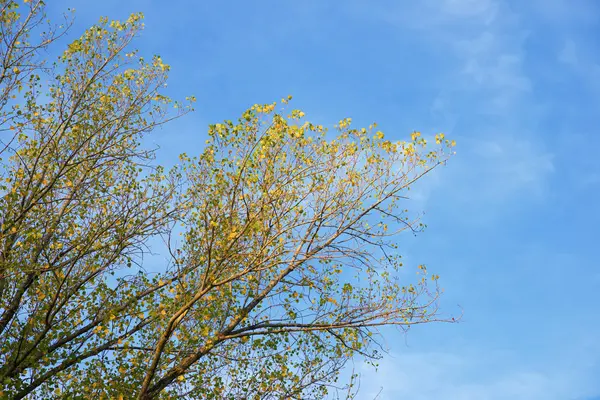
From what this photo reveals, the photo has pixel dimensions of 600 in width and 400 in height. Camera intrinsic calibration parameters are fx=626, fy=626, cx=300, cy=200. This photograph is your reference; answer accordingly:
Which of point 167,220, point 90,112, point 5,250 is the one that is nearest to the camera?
point 5,250

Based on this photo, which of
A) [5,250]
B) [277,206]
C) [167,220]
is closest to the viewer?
[277,206]

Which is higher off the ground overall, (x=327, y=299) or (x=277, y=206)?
(x=277, y=206)

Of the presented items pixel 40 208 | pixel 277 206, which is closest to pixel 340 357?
pixel 277 206

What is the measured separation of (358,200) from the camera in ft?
49.5

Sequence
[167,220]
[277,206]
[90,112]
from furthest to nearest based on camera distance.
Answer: [167,220] < [90,112] < [277,206]

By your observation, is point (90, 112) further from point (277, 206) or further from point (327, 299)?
point (327, 299)

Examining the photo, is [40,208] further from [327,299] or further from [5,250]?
[327,299]

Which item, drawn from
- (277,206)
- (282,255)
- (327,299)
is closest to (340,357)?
(327,299)

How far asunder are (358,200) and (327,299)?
8.13ft

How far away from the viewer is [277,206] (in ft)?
44.9

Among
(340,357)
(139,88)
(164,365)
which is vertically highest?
(139,88)

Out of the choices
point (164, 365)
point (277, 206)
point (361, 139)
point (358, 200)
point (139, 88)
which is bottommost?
point (164, 365)

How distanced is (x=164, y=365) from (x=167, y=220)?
433cm

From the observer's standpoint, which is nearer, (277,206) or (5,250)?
(277,206)
